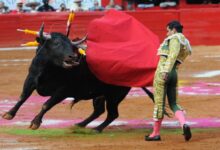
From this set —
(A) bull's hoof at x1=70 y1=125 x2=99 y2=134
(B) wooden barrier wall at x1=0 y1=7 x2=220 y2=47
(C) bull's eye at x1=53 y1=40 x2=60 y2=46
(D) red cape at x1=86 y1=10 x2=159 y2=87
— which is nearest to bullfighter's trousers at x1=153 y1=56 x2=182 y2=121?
(D) red cape at x1=86 y1=10 x2=159 y2=87

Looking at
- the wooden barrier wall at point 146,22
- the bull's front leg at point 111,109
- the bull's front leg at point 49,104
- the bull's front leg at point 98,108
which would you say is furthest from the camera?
the wooden barrier wall at point 146,22

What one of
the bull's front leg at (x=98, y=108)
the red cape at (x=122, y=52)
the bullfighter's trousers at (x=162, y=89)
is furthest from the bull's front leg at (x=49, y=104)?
the bullfighter's trousers at (x=162, y=89)

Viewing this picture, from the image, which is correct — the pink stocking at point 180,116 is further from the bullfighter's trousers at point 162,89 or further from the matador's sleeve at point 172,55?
the matador's sleeve at point 172,55

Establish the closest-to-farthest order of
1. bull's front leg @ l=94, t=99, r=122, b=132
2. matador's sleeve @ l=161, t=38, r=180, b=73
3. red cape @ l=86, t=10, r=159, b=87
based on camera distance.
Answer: matador's sleeve @ l=161, t=38, r=180, b=73 → red cape @ l=86, t=10, r=159, b=87 → bull's front leg @ l=94, t=99, r=122, b=132

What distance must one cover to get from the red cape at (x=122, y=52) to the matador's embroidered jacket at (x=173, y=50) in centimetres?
77

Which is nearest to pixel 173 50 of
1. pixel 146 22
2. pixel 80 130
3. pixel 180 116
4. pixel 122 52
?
pixel 180 116

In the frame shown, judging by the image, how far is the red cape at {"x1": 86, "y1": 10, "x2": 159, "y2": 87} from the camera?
9.45 m

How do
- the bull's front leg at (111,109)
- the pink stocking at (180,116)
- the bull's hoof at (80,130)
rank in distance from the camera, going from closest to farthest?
the pink stocking at (180,116) → the bull's hoof at (80,130) → the bull's front leg at (111,109)

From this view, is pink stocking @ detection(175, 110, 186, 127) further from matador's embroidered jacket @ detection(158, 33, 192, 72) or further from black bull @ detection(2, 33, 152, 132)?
black bull @ detection(2, 33, 152, 132)

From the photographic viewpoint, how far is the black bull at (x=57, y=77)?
9297 mm

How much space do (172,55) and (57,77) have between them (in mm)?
1876

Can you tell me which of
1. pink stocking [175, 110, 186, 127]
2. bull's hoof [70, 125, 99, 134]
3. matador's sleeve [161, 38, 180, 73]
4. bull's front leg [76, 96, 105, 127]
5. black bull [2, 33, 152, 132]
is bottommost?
bull's hoof [70, 125, 99, 134]

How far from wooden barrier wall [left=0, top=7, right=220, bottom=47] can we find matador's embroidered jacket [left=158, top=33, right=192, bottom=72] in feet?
46.7

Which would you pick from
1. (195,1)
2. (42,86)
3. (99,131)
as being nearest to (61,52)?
(42,86)
